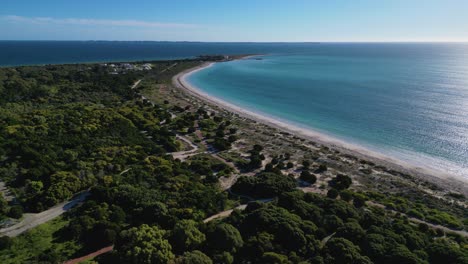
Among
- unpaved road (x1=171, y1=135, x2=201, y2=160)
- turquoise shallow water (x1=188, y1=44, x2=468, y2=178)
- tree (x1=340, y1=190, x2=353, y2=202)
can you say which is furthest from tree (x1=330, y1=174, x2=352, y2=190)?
unpaved road (x1=171, y1=135, x2=201, y2=160)

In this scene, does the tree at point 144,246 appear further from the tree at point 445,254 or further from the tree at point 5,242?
the tree at point 445,254

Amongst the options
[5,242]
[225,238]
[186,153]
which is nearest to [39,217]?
[5,242]

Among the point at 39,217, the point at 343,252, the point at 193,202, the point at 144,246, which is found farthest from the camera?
the point at 193,202

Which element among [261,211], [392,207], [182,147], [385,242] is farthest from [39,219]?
[392,207]

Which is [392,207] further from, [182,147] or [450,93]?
[450,93]

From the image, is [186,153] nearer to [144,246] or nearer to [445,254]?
[144,246]
